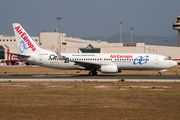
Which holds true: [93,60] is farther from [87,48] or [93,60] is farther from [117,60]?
[87,48]

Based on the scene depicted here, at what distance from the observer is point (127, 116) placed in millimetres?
12789

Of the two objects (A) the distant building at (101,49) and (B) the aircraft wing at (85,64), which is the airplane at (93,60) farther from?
(A) the distant building at (101,49)

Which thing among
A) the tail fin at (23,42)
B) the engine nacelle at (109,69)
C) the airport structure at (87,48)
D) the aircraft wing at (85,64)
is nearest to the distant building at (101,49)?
the airport structure at (87,48)

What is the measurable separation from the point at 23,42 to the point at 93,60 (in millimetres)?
12176

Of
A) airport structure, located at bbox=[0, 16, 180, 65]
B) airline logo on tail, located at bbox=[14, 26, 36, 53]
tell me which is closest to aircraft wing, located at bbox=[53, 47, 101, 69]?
airline logo on tail, located at bbox=[14, 26, 36, 53]

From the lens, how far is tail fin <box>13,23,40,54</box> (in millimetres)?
43281

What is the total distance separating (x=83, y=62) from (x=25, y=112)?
2639 cm

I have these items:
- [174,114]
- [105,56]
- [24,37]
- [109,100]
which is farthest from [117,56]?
[174,114]

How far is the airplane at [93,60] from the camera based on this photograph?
4066 centimetres

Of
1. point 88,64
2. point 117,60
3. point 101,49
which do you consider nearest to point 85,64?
point 88,64

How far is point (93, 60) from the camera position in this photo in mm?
42312

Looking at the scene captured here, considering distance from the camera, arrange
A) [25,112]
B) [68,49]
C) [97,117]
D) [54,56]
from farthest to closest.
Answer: [68,49] → [54,56] → [25,112] → [97,117]

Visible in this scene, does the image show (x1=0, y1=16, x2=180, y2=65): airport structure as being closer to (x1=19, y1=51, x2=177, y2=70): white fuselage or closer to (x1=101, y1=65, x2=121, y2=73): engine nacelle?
(x1=19, y1=51, x2=177, y2=70): white fuselage

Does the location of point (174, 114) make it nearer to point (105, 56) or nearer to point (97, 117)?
point (97, 117)
